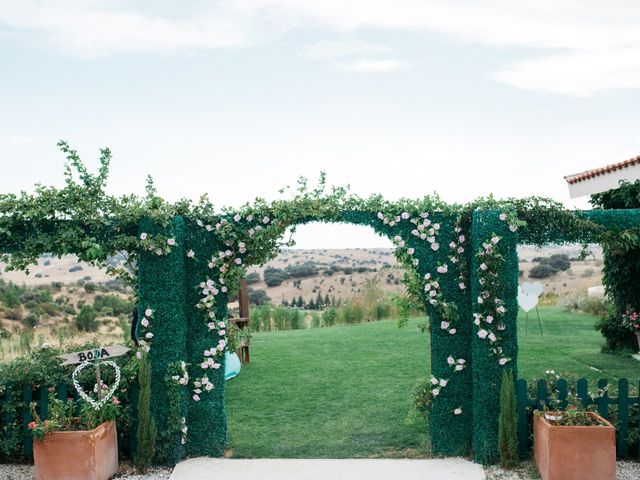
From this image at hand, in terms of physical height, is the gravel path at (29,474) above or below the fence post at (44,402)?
below

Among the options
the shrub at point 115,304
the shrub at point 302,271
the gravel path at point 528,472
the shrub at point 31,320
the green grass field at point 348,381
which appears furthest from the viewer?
the shrub at point 302,271

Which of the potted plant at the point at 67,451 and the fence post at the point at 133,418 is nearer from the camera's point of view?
the potted plant at the point at 67,451

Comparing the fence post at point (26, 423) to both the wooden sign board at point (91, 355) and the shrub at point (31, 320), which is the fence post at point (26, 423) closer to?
the wooden sign board at point (91, 355)

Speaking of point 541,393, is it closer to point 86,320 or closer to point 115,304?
point 86,320

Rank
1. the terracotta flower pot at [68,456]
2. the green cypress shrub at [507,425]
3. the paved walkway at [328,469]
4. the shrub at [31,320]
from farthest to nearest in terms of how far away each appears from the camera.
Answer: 1. the shrub at [31,320]
2. the green cypress shrub at [507,425]
3. the paved walkway at [328,469]
4. the terracotta flower pot at [68,456]

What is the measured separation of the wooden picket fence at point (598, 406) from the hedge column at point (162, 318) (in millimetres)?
3667

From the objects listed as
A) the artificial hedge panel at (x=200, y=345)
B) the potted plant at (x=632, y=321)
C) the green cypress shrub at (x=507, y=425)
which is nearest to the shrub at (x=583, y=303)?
the potted plant at (x=632, y=321)

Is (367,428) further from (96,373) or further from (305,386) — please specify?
(96,373)

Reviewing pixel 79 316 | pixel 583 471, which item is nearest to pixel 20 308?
pixel 79 316

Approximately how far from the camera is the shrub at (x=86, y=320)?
57.9 ft

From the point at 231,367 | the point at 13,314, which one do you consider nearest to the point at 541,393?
the point at 231,367

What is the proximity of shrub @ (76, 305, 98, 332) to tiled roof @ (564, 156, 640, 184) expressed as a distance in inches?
498

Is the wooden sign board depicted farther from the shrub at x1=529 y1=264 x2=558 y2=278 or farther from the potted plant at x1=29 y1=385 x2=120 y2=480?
the shrub at x1=529 y1=264 x2=558 y2=278

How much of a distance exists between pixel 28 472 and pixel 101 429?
3.65 feet
